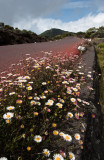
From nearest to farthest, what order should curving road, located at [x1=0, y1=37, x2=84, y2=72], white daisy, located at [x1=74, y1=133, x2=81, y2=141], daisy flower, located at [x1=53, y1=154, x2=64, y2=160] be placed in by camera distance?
daisy flower, located at [x1=53, y1=154, x2=64, y2=160], white daisy, located at [x1=74, y1=133, x2=81, y2=141], curving road, located at [x1=0, y1=37, x2=84, y2=72]

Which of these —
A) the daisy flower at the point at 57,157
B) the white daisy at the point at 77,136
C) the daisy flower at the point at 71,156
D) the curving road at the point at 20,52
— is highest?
the curving road at the point at 20,52

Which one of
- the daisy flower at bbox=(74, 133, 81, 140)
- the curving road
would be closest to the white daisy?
the daisy flower at bbox=(74, 133, 81, 140)

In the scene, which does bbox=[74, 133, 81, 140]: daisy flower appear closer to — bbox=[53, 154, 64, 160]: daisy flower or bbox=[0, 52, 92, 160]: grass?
bbox=[0, 52, 92, 160]: grass

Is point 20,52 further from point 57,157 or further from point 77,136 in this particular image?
point 57,157

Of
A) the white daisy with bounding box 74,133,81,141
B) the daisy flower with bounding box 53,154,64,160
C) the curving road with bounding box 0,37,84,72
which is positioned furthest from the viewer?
the curving road with bounding box 0,37,84,72

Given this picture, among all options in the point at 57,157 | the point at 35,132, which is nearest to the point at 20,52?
the point at 35,132

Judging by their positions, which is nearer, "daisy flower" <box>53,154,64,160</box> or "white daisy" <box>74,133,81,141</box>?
"daisy flower" <box>53,154,64,160</box>

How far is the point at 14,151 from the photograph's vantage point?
119 cm

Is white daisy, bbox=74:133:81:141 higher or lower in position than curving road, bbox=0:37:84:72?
lower

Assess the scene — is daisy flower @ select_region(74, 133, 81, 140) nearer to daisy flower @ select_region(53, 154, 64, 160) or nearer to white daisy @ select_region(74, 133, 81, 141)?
white daisy @ select_region(74, 133, 81, 141)

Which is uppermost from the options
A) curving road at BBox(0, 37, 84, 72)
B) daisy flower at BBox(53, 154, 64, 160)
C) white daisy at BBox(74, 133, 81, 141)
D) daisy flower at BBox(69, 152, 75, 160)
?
curving road at BBox(0, 37, 84, 72)

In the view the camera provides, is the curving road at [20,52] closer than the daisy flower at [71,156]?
No

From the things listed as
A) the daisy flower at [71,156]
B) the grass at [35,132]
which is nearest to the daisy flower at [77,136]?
the grass at [35,132]

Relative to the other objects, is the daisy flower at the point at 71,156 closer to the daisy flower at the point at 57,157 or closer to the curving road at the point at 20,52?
the daisy flower at the point at 57,157
